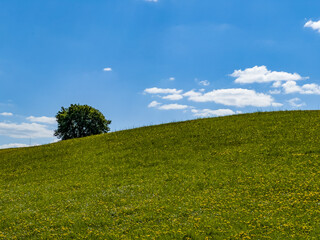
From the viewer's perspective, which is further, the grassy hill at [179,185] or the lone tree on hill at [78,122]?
the lone tree on hill at [78,122]

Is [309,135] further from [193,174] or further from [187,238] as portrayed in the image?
[187,238]

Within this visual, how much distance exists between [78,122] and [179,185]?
66.2 metres

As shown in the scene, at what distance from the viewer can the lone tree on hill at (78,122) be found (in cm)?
8119

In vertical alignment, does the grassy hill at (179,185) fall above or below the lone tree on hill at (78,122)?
below

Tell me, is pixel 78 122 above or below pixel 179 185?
above

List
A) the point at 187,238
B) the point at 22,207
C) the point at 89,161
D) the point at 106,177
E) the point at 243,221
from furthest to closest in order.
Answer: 1. the point at 89,161
2. the point at 106,177
3. the point at 22,207
4. the point at 243,221
5. the point at 187,238

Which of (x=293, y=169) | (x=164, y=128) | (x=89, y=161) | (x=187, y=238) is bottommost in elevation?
(x=187, y=238)

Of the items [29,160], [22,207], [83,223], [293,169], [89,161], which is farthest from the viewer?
[29,160]

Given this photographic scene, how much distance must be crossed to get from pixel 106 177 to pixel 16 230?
991 centimetres

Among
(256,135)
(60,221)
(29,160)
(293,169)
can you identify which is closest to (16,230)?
(60,221)

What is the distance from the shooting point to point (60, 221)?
52.1ft

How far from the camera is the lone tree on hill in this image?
81188 mm

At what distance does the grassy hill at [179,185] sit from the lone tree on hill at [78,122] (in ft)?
138

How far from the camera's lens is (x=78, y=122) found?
266 feet
